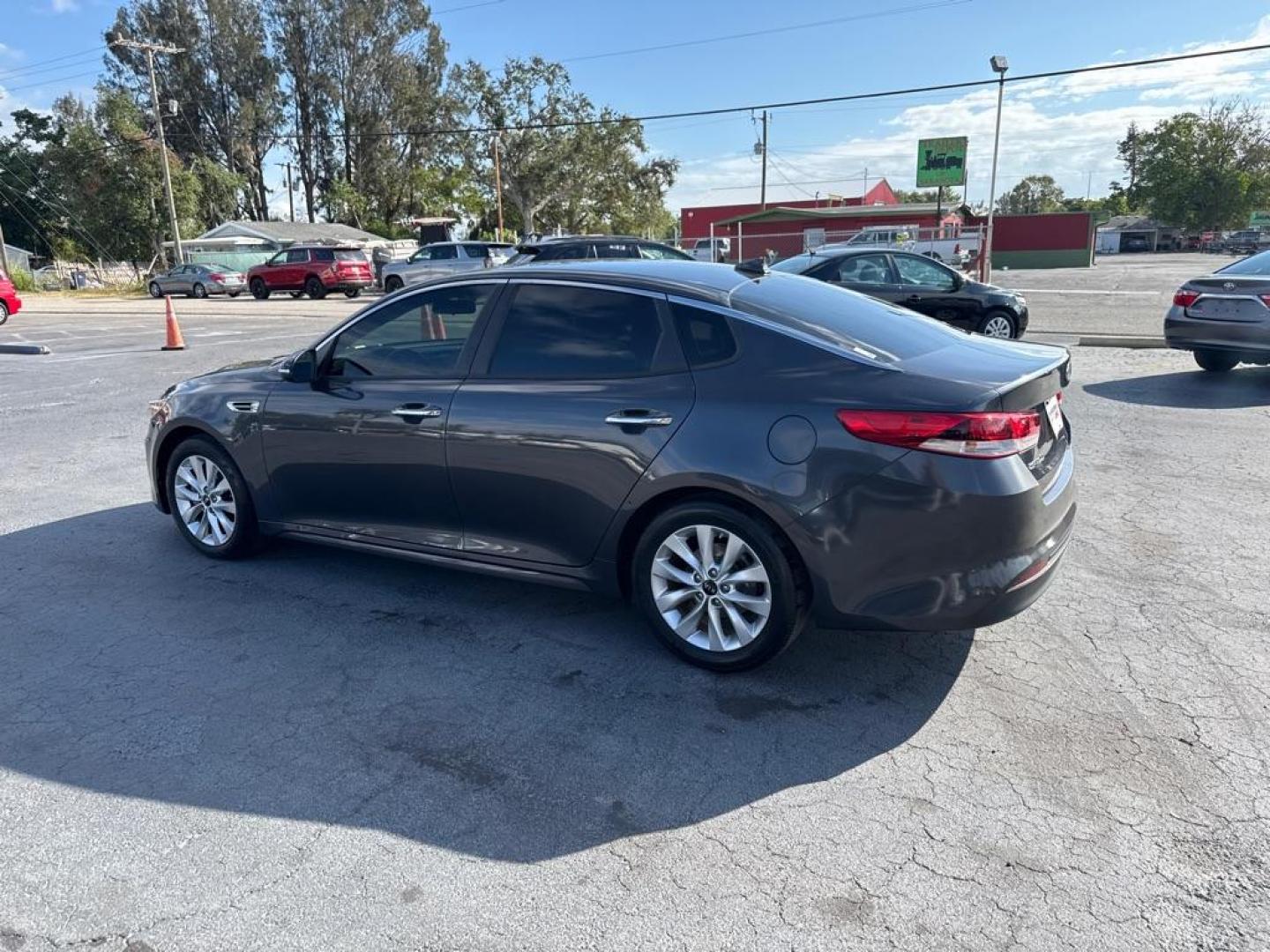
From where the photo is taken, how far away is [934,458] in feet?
10.7

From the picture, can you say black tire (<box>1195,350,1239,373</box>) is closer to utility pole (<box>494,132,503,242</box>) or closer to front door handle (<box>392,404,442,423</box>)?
front door handle (<box>392,404,442,423</box>)

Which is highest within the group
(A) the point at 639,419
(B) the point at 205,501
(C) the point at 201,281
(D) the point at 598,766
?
(A) the point at 639,419

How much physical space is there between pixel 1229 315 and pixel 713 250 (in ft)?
66.9

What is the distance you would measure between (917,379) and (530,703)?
1.94 metres

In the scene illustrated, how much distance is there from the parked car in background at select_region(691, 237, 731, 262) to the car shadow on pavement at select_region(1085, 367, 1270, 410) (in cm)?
1183

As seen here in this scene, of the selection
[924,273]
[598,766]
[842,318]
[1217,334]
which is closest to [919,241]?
[924,273]

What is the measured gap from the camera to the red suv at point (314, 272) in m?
31.6

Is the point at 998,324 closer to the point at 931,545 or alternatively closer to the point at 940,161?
the point at 931,545

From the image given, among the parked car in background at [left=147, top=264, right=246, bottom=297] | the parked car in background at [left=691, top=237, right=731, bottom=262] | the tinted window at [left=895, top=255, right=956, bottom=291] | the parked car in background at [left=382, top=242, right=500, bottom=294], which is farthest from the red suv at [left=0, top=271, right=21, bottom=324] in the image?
the tinted window at [left=895, top=255, right=956, bottom=291]

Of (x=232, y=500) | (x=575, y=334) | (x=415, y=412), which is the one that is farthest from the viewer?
(x=232, y=500)

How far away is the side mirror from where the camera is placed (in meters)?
4.74

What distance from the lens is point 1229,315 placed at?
9836mm

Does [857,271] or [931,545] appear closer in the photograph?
[931,545]

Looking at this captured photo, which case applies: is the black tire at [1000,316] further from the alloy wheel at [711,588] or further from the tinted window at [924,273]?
the alloy wheel at [711,588]
